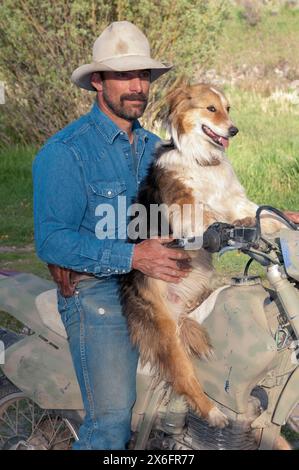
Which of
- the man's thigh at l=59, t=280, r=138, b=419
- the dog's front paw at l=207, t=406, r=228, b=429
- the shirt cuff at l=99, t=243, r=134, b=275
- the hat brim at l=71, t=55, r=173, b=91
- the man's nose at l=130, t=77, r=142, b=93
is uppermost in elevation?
the hat brim at l=71, t=55, r=173, b=91

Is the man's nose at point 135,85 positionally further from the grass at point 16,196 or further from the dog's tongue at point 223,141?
the grass at point 16,196

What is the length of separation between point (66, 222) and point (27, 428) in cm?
121

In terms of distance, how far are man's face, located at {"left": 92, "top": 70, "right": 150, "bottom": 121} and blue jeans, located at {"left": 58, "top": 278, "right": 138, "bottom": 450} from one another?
959mm

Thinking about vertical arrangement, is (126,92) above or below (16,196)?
above

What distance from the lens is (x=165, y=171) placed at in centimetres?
461

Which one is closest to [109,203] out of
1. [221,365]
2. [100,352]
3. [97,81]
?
[97,81]

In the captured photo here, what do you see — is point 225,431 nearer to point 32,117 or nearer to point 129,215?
point 129,215

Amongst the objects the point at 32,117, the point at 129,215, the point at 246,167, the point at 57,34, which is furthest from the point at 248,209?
the point at 32,117

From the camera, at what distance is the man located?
360 centimetres

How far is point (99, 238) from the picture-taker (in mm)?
3887

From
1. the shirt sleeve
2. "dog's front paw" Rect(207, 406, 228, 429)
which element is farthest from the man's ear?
"dog's front paw" Rect(207, 406, 228, 429)

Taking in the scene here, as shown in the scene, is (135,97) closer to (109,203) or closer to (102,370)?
(109,203)

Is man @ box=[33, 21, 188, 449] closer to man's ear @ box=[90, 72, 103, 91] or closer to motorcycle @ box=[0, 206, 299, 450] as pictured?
man's ear @ box=[90, 72, 103, 91]

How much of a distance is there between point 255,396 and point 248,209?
4.80 feet
